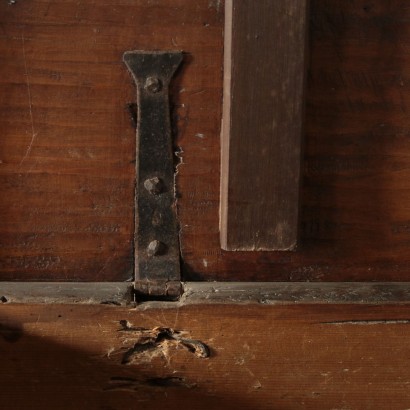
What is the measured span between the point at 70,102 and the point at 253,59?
38 centimetres

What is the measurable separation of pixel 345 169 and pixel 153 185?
1.31ft

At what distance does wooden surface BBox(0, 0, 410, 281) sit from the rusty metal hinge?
0.02m

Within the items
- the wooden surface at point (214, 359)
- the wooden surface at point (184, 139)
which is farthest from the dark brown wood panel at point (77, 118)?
the wooden surface at point (214, 359)

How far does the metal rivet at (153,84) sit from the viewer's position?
1.15 metres

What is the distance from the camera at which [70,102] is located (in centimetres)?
116

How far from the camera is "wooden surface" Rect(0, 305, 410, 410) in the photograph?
114 cm

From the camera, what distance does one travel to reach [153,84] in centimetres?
115

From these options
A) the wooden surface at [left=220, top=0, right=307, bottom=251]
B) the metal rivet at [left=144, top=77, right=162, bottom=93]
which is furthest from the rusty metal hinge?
the wooden surface at [left=220, top=0, right=307, bottom=251]

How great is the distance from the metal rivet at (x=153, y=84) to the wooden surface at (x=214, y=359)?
0.44 meters

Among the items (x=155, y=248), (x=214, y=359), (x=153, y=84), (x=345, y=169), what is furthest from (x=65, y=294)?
(x=345, y=169)

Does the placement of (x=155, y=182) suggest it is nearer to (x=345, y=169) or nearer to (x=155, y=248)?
(x=155, y=248)

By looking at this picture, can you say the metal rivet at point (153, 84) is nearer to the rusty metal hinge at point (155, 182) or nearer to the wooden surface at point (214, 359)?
the rusty metal hinge at point (155, 182)

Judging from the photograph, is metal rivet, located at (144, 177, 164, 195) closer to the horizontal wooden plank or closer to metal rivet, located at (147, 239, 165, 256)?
metal rivet, located at (147, 239, 165, 256)

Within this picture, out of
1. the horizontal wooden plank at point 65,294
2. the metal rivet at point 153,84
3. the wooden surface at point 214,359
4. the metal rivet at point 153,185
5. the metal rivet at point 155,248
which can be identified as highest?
the metal rivet at point 153,84
